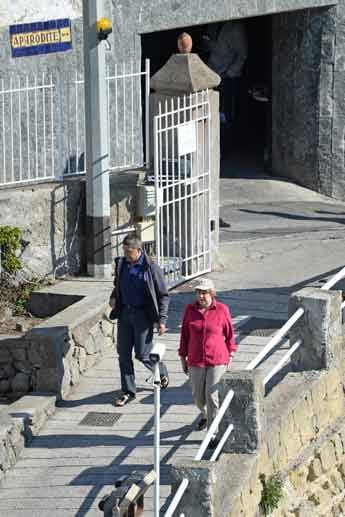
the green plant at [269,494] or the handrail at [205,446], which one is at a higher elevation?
the handrail at [205,446]

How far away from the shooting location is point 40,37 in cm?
1672

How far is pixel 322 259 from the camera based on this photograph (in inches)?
619

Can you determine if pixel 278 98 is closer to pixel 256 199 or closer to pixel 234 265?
pixel 256 199

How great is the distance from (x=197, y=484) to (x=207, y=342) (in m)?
1.89

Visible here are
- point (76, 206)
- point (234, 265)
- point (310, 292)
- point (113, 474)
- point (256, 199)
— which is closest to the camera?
point (113, 474)

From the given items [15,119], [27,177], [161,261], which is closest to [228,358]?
[161,261]

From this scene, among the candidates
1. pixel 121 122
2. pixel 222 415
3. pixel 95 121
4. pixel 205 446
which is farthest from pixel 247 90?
pixel 205 446

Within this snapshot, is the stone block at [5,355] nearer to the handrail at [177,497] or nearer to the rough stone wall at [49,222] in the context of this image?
the rough stone wall at [49,222]

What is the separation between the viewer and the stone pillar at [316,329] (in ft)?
35.2

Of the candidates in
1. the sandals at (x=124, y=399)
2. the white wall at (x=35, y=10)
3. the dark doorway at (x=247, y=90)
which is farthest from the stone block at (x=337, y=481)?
the dark doorway at (x=247, y=90)

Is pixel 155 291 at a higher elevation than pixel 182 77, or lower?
lower

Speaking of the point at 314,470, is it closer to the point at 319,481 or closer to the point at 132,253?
the point at 319,481

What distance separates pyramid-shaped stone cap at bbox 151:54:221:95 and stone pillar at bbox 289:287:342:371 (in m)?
4.09

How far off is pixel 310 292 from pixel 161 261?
3.54 m
